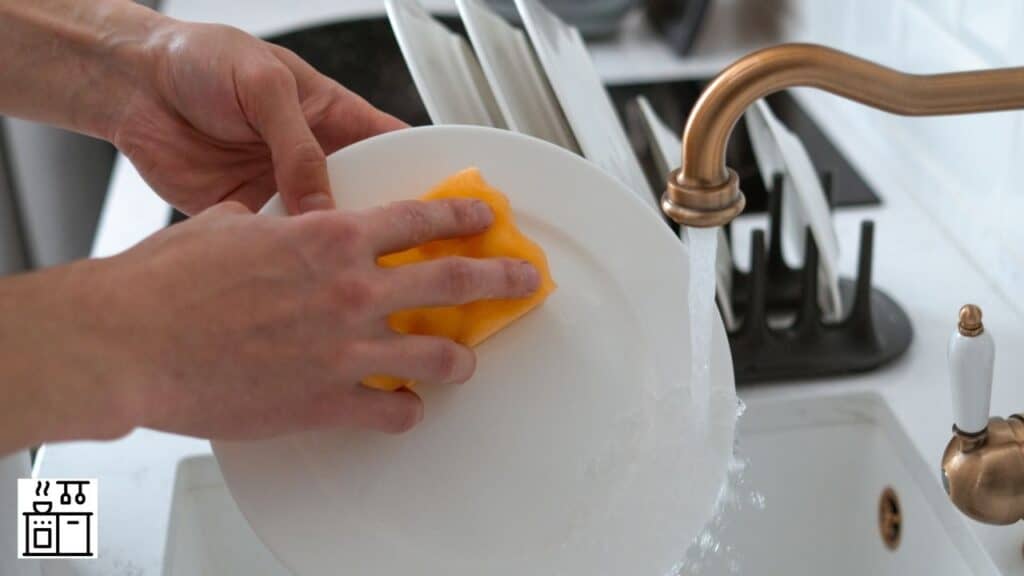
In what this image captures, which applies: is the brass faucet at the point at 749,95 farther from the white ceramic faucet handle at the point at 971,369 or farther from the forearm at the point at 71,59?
the forearm at the point at 71,59

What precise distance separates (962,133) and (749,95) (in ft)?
1.96

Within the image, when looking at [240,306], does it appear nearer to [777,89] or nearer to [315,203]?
[315,203]

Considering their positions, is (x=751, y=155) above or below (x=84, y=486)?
above

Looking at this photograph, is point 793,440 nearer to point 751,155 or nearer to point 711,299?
point 711,299

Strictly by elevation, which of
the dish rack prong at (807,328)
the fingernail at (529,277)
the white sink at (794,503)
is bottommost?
the white sink at (794,503)

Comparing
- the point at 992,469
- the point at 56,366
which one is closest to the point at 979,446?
the point at 992,469

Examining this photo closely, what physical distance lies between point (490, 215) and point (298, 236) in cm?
14

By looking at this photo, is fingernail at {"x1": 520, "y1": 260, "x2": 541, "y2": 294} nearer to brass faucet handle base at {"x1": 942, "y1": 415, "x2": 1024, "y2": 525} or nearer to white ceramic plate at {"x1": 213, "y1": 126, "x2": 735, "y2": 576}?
white ceramic plate at {"x1": 213, "y1": 126, "x2": 735, "y2": 576}

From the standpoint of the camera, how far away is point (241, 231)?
658 mm

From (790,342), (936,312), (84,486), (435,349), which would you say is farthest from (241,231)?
(936,312)

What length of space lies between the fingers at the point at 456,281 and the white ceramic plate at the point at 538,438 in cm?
5

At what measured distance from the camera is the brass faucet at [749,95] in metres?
0.61

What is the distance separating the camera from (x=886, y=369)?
1006mm

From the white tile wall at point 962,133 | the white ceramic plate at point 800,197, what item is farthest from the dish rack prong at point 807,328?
the white tile wall at point 962,133
